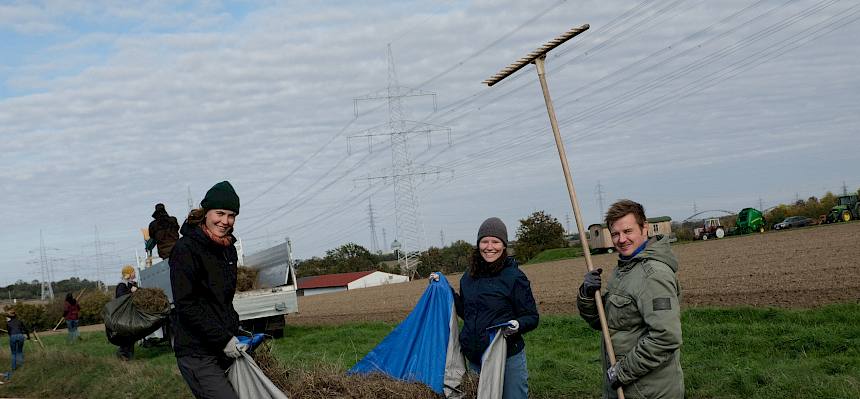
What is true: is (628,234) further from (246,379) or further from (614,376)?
(246,379)

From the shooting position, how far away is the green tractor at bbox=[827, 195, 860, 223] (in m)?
60.8

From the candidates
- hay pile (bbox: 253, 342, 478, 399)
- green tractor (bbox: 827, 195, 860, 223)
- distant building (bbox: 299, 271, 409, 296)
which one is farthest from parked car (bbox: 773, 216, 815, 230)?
hay pile (bbox: 253, 342, 478, 399)

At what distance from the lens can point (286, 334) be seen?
2083 cm

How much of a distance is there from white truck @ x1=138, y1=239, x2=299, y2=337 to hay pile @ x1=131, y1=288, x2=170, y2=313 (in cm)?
60

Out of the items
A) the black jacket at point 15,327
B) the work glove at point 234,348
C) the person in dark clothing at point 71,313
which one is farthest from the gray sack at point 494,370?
the person in dark clothing at point 71,313

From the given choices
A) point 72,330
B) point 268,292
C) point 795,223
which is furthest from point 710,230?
point 268,292

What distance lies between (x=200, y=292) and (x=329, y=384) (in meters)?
2.00

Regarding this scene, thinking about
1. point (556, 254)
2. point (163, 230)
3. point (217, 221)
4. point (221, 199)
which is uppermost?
point (163, 230)

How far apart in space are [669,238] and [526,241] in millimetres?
69546

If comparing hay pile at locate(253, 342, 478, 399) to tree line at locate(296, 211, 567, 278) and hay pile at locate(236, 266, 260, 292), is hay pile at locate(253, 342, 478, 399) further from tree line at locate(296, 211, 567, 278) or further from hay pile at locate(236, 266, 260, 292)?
tree line at locate(296, 211, 567, 278)

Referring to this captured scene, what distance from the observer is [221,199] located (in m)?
5.00

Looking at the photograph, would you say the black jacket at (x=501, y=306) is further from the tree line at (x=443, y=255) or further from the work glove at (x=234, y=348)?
the tree line at (x=443, y=255)

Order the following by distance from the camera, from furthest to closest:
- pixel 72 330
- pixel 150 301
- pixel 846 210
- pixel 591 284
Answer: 1. pixel 846 210
2. pixel 72 330
3. pixel 150 301
4. pixel 591 284

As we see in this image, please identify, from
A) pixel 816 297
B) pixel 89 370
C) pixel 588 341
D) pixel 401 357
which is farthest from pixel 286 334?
pixel 401 357
